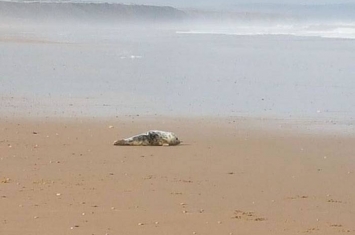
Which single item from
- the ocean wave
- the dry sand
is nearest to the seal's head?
the dry sand

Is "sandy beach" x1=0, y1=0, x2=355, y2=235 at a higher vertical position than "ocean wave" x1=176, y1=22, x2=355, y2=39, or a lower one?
higher

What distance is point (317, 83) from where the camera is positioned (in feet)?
62.4

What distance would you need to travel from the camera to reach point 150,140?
36.7 feet

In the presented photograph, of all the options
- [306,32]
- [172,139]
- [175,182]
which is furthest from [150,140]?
[306,32]

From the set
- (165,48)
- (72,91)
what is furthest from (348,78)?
(165,48)

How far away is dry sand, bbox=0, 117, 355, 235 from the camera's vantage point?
723cm

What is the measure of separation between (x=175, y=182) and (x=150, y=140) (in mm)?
2325

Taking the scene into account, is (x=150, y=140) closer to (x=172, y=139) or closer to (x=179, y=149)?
(x=172, y=139)

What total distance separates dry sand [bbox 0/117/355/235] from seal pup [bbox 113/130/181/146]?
0.65 ft

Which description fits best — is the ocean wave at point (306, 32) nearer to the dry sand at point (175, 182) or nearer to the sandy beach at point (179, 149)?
the sandy beach at point (179, 149)

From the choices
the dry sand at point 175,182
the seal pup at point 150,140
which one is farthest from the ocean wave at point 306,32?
the seal pup at point 150,140

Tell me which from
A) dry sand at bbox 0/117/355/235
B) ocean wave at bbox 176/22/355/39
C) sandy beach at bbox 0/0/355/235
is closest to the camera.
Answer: dry sand at bbox 0/117/355/235

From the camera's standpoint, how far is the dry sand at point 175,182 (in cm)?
723

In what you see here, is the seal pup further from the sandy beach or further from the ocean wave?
the ocean wave
